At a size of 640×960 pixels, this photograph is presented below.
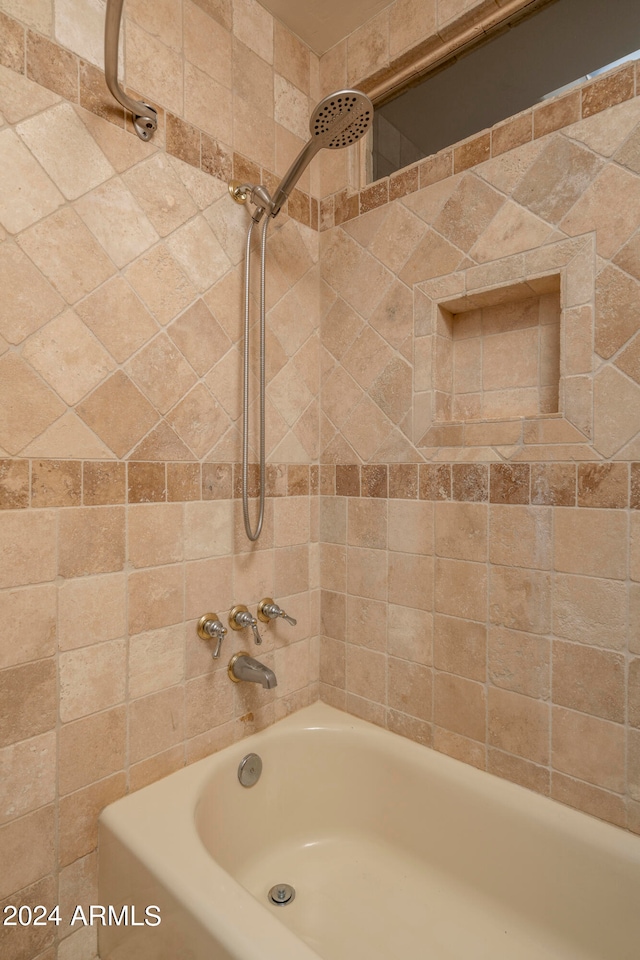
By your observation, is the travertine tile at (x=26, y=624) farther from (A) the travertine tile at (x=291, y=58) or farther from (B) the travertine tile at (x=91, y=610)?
(A) the travertine tile at (x=291, y=58)

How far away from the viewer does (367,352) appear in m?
1.52

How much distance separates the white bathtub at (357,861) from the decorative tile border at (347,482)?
27.8 inches

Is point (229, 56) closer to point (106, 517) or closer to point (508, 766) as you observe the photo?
point (106, 517)

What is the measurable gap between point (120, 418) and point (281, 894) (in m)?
1.28

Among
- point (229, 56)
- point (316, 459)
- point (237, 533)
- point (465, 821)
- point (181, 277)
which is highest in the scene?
point (229, 56)

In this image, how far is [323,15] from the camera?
4.96 feet

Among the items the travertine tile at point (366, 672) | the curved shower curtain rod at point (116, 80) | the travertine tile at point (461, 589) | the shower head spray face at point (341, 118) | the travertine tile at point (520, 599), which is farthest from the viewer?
the travertine tile at point (366, 672)

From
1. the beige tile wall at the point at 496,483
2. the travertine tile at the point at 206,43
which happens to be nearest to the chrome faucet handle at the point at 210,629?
the beige tile wall at the point at 496,483

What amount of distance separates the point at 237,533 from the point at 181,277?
0.70 m

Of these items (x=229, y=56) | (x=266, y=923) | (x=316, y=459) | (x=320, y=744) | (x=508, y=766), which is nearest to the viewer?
(x=266, y=923)

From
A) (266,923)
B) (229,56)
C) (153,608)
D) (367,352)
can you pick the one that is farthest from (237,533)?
(229,56)

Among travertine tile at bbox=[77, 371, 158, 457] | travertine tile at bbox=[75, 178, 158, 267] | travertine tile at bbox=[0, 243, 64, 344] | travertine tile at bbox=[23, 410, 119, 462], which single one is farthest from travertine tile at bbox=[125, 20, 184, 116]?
travertine tile at bbox=[23, 410, 119, 462]

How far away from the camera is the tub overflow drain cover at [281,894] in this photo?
127cm

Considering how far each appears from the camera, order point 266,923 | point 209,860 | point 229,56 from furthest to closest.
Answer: point 229,56
point 209,860
point 266,923
